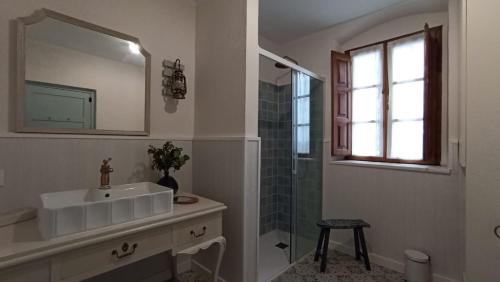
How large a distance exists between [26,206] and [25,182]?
139 millimetres

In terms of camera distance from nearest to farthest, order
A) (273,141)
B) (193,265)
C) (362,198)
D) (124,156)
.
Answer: (124,156), (193,265), (362,198), (273,141)

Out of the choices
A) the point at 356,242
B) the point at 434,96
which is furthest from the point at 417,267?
the point at 434,96

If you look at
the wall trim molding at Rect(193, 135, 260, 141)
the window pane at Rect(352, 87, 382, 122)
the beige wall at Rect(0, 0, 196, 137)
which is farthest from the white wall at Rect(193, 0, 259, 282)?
the window pane at Rect(352, 87, 382, 122)

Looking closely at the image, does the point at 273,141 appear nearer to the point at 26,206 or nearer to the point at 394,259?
the point at 394,259

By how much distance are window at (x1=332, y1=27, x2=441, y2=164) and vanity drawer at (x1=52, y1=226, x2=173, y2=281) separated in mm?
1995

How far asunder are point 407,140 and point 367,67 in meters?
0.92

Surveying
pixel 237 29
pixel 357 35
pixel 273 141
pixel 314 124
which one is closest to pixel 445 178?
pixel 314 124

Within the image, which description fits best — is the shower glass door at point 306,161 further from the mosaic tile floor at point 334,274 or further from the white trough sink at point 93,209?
the white trough sink at point 93,209

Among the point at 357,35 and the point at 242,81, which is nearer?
the point at 242,81

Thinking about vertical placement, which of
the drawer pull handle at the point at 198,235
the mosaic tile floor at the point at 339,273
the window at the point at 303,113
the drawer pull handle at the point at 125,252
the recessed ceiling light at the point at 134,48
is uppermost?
the recessed ceiling light at the point at 134,48

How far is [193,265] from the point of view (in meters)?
2.04

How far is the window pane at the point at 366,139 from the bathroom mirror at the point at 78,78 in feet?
7.39

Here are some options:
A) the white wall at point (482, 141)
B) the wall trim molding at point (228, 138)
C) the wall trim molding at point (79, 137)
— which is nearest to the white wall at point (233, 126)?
the wall trim molding at point (228, 138)

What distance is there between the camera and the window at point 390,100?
2090 millimetres
